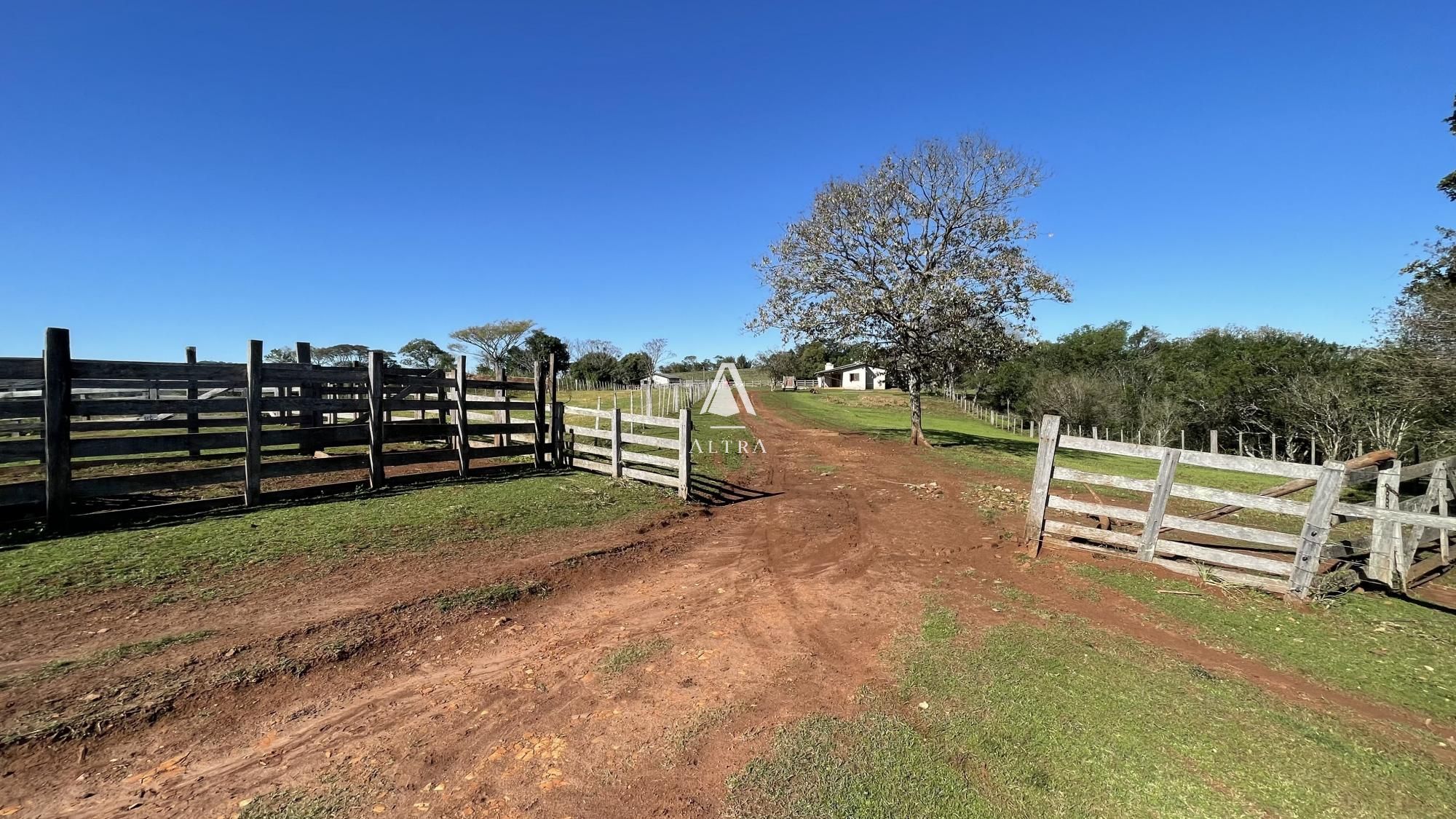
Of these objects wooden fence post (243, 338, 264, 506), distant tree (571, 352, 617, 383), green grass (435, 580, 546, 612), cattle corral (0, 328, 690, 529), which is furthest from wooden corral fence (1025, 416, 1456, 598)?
distant tree (571, 352, 617, 383)

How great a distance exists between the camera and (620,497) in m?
9.78

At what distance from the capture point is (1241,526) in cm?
656

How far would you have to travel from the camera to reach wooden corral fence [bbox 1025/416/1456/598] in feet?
19.2

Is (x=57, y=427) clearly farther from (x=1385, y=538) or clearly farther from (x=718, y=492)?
(x=1385, y=538)

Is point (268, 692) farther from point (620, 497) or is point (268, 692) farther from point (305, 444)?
point (305, 444)

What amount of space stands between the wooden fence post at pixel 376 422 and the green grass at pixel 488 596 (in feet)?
17.8

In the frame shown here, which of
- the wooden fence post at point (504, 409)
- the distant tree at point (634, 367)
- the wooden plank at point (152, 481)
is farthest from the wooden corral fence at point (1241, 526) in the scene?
the distant tree at point (634, 367)

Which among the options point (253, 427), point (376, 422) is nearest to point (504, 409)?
point (376, 422)

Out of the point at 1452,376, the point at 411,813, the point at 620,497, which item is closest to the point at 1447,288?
the point at 1452,376

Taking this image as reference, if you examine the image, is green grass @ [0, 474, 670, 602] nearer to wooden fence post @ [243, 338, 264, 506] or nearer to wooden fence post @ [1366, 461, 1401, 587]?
wooden fence post @ [243, 338, 264, 506]

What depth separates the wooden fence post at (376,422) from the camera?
9.62 meters

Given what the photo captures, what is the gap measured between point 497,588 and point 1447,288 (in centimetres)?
2633

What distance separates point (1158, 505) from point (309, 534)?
10553 millimetres

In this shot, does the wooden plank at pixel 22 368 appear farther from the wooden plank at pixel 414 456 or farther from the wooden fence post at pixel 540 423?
the wooden fence post at pixel 540 423
